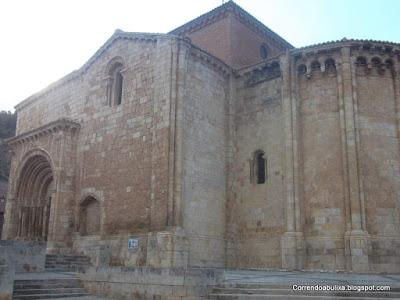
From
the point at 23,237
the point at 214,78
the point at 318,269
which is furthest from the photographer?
the point at 23,237

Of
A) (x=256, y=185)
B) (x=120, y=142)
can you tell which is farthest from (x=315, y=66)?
(x=120, y=142)

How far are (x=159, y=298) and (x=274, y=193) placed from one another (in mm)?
8709

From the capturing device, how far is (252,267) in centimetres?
1780

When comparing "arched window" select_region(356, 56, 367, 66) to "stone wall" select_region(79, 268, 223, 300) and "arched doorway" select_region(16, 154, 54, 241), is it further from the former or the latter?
"arched doorway" select_region(16, 154, 54, 241)

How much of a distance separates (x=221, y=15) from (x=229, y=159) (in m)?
8.04

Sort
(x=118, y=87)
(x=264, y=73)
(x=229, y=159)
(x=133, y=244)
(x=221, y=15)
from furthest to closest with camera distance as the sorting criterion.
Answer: (x=221, y=15)
(x=118, y=87)
(x=264, y=73)
(x=229, y=159)
(x=133, y=244)

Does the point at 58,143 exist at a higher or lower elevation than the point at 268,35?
lower

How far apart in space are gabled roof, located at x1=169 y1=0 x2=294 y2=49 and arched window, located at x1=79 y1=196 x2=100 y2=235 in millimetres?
10798

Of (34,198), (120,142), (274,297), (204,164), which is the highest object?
(120,142)

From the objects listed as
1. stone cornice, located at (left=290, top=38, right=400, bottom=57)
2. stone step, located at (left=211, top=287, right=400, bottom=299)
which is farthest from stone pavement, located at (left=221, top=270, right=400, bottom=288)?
stone cornice, located at (left=290, top=38, right=400, bottom=57)

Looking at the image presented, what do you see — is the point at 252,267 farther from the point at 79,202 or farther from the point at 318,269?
the point at 79,202

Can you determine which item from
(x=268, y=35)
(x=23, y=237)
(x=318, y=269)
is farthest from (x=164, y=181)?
(x=268, y=35)

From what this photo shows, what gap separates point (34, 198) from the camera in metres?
22.3

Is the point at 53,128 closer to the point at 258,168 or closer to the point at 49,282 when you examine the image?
the point at 258,168
